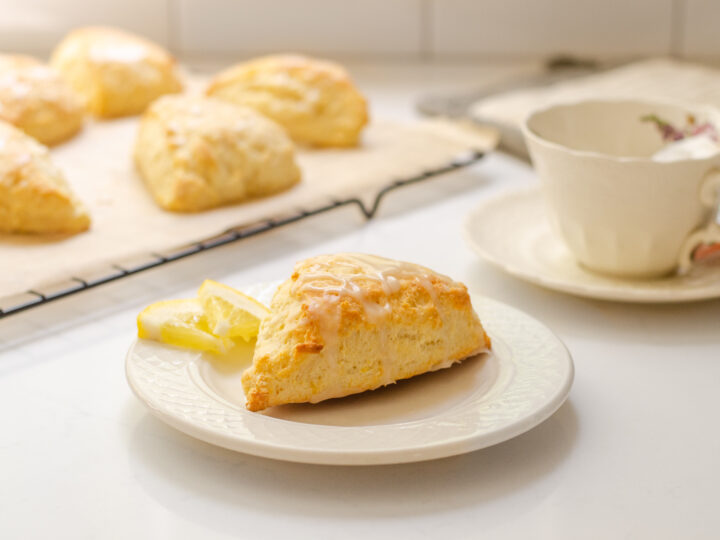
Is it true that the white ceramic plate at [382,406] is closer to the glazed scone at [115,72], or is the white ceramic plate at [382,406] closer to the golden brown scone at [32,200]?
the golden brown scone at [32,200]

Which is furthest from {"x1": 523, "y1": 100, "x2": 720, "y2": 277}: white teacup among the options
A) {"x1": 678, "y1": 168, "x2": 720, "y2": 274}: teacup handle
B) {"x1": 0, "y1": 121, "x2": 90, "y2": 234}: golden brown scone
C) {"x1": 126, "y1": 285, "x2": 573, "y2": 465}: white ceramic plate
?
{"x1": 0, "y1": 121, "x2": 90, "y2": 234}: golden brown scone

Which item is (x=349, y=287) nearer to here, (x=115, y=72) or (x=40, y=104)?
(x=40, y=104)

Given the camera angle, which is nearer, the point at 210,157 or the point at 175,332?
the point at 175,332

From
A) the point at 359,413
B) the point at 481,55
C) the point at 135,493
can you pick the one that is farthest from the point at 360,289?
the point at 481,55

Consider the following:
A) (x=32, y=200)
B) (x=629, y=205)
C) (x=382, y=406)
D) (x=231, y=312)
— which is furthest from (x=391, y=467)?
(x=32, y=200)

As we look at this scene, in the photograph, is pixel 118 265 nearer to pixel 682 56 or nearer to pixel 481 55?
pixel 481 55

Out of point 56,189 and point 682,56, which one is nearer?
point 56,189
